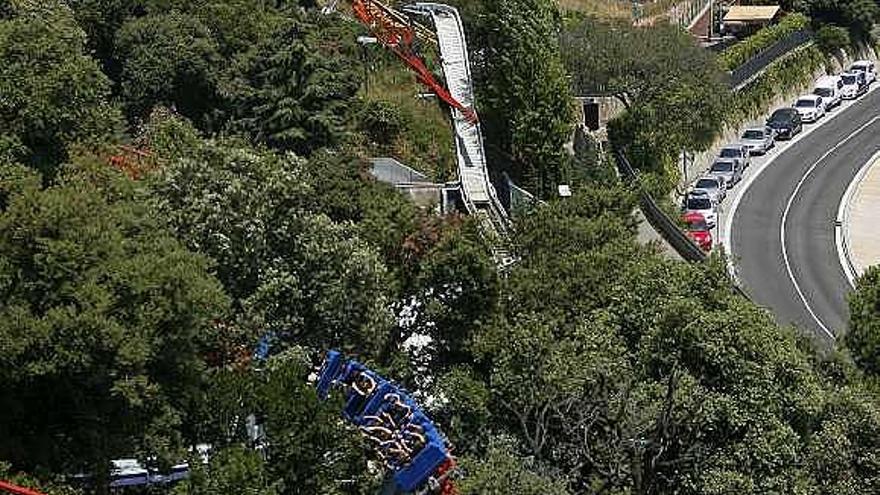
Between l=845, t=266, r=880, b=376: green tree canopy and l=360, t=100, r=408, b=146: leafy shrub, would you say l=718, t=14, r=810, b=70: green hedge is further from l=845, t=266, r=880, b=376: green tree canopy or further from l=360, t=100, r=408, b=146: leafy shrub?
l=845, t=266, r=880, b=376: green tree canopy

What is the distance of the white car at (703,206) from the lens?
174 ft

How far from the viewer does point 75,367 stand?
2152 cm

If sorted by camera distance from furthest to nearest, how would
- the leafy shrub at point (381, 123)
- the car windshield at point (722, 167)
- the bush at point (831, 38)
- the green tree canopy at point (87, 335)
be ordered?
the bush at point (831, 38), the car windshield at point (722, 167), the leafy shrub at point (381, 123), the green tree canopy at point (87, 335)

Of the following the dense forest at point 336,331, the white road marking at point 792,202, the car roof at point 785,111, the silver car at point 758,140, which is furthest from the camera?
the car roof at point 785,111

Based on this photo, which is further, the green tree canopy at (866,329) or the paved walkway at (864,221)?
the paved walkway at (864,221)

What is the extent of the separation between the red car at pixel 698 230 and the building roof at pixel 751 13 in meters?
26.3

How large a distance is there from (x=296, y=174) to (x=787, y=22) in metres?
52.2

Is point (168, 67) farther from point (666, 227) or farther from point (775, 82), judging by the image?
point (775, 82)

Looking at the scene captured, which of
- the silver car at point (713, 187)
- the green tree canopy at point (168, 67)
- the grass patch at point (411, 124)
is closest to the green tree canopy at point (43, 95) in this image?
the green tree canopy at point (168, 67)

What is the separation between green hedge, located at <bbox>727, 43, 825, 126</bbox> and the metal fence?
29cm

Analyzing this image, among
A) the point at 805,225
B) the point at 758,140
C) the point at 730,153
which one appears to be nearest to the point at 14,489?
the point at 805,225

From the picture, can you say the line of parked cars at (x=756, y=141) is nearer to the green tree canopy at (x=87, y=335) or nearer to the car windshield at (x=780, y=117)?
the car windshield at (x=780, y=117)

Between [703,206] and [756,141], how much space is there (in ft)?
36.4

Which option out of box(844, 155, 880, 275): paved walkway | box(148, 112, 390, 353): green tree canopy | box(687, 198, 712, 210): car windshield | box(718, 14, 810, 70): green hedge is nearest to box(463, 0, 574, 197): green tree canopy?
box(687, 198, 712, 210): car windshield
